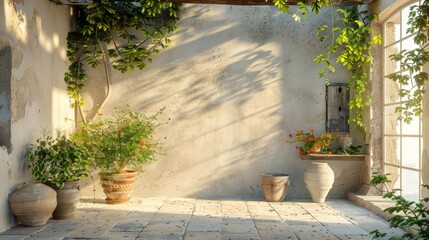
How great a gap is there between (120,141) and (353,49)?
12.3ft

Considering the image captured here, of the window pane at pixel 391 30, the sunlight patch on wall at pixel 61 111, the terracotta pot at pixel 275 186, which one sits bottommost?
the terracotta pot at pixel 275 186

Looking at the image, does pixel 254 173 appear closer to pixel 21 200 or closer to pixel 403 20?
pixel 403 20

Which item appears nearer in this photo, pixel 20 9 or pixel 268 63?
pixel 20 9

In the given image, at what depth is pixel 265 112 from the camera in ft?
23.2

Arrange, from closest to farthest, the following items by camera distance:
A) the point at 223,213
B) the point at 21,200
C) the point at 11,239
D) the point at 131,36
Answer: the point at 11,239
the point at 21,200
the point at 223,213
the point at 131,36

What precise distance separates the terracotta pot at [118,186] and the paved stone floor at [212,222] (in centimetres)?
16

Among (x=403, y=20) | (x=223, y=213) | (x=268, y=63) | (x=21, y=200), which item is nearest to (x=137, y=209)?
(x=223, y=213)

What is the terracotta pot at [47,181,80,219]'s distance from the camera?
527 centimetres

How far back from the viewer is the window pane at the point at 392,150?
6.37 m

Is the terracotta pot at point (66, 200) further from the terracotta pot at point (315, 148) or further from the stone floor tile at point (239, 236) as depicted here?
the terracotta pot at point (315, 148)

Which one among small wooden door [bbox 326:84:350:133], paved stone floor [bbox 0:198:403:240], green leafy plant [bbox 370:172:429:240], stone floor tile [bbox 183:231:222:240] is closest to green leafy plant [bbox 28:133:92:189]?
paved stone floor [bbox 0:198:403:240]

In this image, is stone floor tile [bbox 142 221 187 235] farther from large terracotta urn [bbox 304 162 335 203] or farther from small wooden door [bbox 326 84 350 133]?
small wooden door [bbox 326 84 350 133]

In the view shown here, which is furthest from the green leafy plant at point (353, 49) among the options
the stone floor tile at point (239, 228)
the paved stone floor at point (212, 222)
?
the stone floor tile at point (239, 228)

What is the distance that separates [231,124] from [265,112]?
1.92 ft
